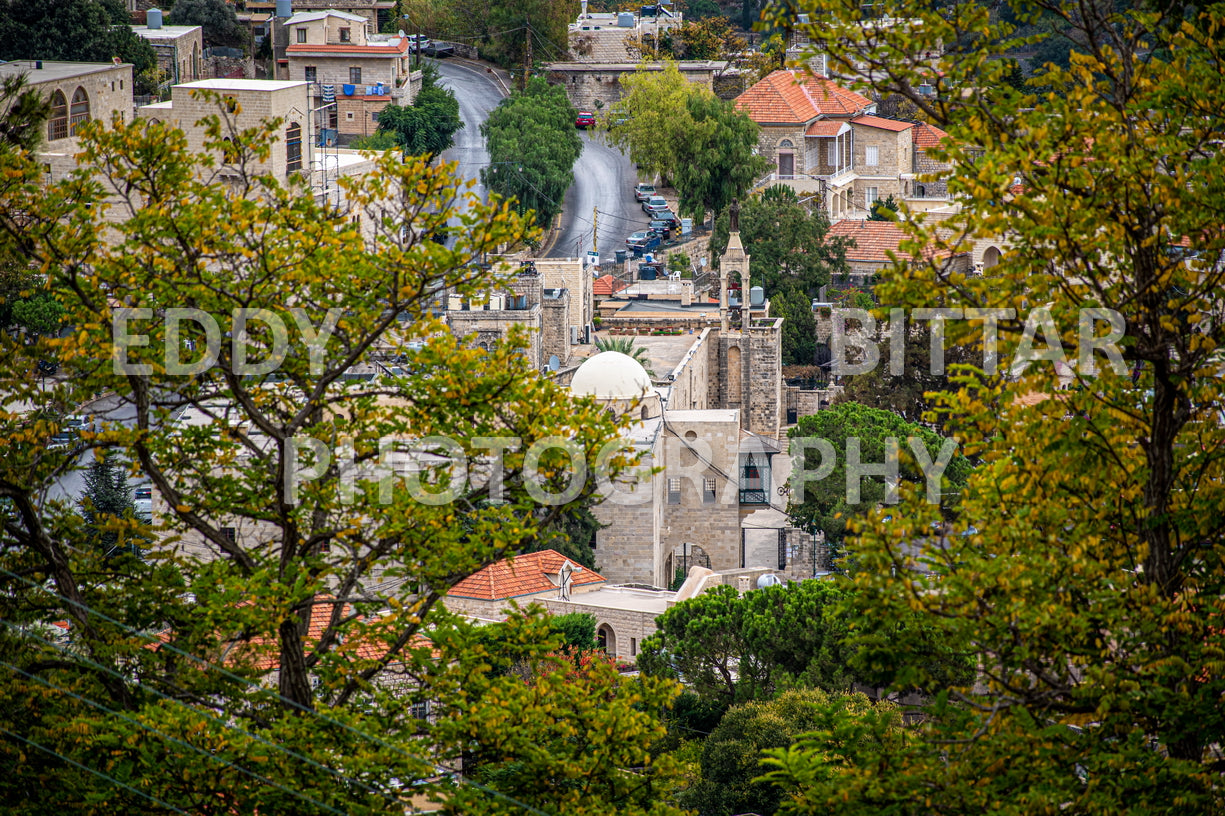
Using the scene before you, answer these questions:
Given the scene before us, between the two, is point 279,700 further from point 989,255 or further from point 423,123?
point 423,123

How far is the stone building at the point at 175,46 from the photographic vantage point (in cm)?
8219

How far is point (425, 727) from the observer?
17312 mm

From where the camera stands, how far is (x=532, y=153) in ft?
267

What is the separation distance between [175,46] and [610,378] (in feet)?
141

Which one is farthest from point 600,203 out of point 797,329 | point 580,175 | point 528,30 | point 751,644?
point 751,644

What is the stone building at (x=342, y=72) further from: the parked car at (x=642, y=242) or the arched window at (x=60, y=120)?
the arched window at (x=60, y=120)

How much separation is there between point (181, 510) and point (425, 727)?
3.44m

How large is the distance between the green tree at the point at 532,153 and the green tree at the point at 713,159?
19.3 ft

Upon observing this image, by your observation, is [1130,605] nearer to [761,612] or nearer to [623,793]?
[623,793]

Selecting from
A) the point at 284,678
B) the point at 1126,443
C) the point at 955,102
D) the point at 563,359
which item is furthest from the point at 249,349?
the point at 563,359

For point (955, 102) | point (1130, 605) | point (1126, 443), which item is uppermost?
point (955, 102)

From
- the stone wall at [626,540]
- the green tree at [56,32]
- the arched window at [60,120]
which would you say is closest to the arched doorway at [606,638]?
the stone wall at [626,540]

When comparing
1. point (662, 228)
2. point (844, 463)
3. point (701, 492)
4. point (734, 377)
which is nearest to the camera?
point (844, 463)

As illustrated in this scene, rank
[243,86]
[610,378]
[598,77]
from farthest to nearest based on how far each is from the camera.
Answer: [598,77], [243,86], [610,378]
